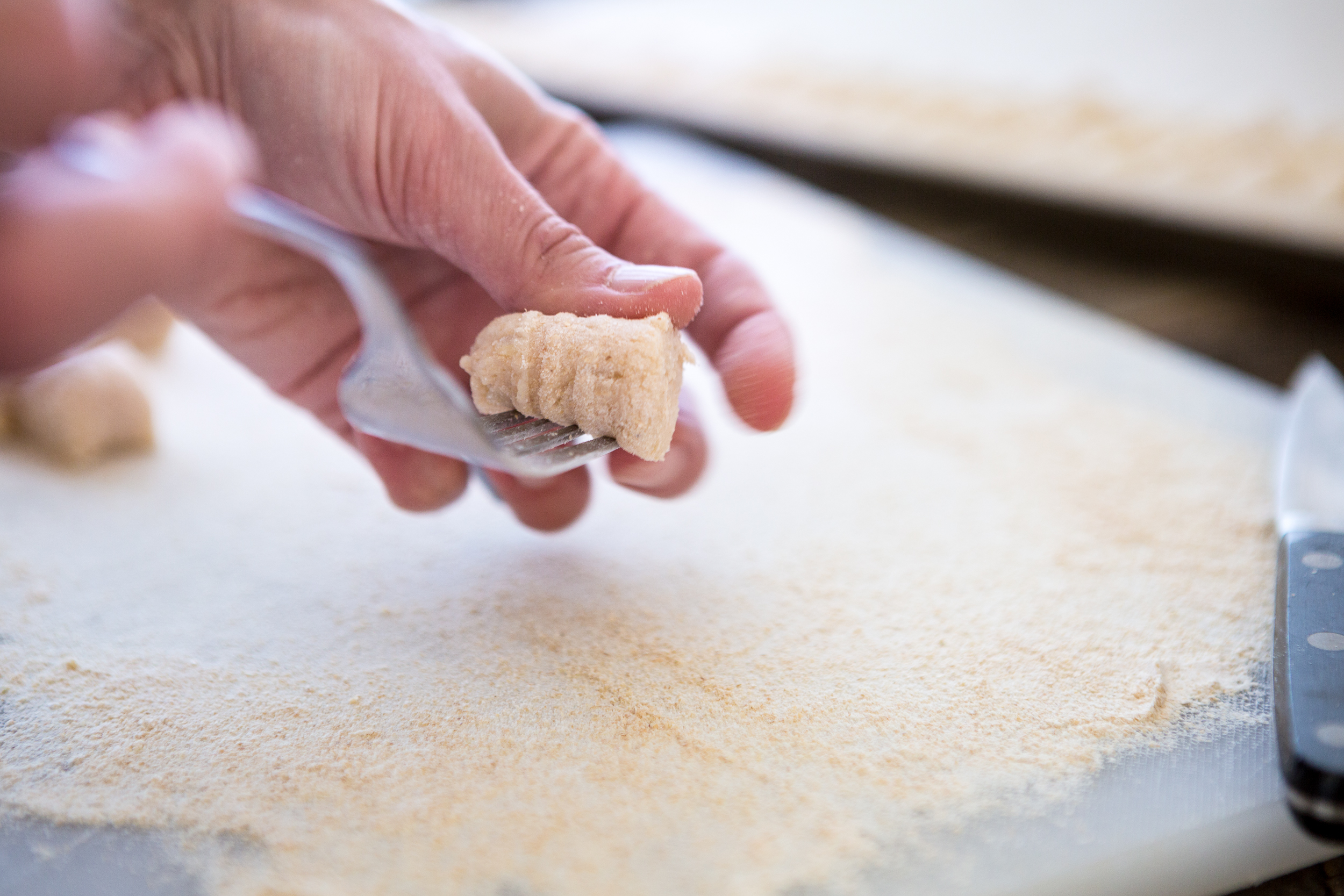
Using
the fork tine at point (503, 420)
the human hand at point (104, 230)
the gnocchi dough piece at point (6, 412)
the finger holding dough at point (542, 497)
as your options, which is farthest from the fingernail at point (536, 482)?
the gnocchi dough piece at point (6, 412)

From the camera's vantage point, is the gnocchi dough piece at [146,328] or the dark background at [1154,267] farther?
the dark background at [1154,267]

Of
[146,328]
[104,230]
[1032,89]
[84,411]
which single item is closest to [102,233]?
[104,230]

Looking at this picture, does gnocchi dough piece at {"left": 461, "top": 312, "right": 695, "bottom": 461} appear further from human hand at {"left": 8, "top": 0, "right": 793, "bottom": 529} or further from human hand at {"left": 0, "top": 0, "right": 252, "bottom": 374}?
human hand at {"left": 0, "top": 0, "right": 252, "bottom": 374}

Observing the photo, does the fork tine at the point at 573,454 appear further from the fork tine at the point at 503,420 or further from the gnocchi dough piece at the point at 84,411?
the gnocchi dough piece at the point at 84,411

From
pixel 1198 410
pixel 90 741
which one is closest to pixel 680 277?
pixel 90 741

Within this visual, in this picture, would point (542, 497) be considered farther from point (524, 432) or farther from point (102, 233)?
point (102, 233)
